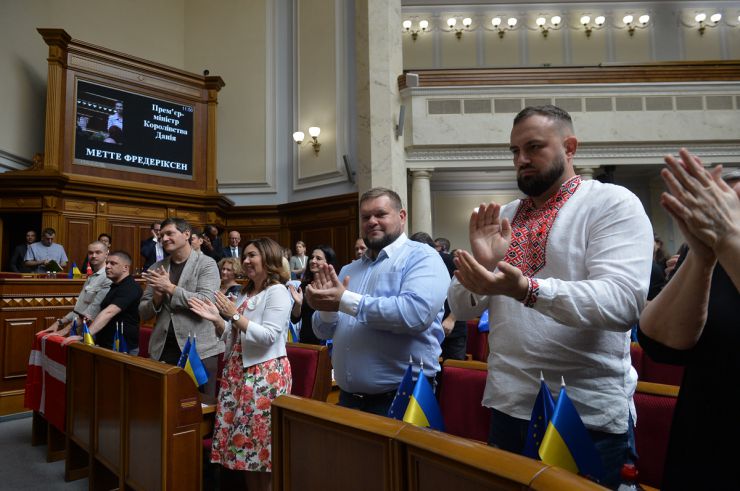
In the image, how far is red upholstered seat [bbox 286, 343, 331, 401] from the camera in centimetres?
279

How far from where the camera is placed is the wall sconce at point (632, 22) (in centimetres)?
1258

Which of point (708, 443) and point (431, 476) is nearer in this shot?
point (708, 443)

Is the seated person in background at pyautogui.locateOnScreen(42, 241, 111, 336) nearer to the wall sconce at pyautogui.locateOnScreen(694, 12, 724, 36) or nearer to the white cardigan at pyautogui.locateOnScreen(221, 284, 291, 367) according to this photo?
the white cardigan at pyautogui.locateOnScreen(221, 284, 291, 367)

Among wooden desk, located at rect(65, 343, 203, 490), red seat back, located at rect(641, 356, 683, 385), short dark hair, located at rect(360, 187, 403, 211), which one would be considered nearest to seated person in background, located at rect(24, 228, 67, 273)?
wooden desk, located at rect(65, 343, 203, 490)

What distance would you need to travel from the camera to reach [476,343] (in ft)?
14.0

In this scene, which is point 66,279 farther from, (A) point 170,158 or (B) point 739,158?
(B) point 739,158

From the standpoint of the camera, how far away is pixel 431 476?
1069 mm

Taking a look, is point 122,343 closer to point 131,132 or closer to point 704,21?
point 131,132

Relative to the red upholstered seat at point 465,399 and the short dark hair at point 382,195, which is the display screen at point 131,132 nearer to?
the short dark hair at point 382,195

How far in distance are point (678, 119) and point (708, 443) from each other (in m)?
9.61

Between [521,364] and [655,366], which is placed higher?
[521,364]

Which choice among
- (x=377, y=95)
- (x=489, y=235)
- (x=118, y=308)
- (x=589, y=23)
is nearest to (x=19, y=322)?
(x=118, y=308)

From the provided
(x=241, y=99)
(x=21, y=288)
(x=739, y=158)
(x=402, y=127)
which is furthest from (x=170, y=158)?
(x=739, y=158)

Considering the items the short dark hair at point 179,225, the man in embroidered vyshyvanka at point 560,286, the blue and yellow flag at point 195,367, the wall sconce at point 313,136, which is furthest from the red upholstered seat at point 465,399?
the wall sconce at point 313,136
